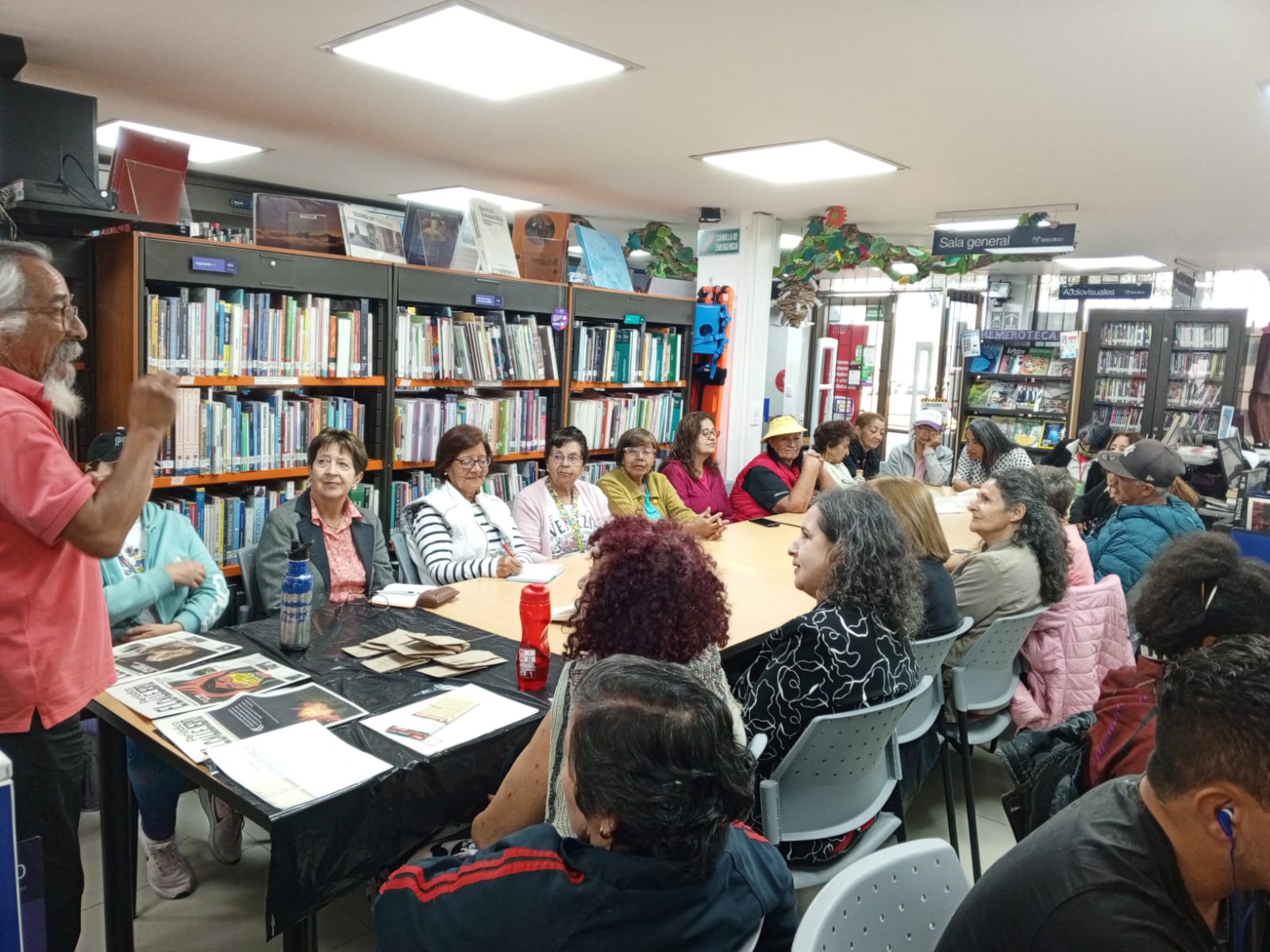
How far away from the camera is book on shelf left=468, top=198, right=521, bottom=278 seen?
5.17 meters

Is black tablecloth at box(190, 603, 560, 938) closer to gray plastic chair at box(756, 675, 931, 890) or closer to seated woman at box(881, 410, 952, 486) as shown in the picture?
gray plastic chair at box(756, 675, 931, 890)

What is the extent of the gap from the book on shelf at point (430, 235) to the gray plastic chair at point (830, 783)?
358cm

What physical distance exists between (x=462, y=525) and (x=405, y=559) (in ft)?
0.87

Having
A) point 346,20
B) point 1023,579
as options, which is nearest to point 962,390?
point 1023,579

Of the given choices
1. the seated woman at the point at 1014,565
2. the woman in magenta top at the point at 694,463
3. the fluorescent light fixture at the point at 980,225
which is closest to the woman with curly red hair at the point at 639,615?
the seated woman at the point at 1014,565

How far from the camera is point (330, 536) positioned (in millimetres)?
3324

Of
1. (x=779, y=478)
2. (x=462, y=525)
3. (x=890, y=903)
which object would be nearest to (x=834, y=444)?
(x=779, y=478)

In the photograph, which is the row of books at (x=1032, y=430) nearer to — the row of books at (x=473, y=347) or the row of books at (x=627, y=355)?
the row of books at (x=627, y=355)

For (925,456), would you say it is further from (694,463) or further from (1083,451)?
(694,463)

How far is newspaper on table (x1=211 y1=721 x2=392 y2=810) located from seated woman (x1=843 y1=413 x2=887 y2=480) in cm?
578

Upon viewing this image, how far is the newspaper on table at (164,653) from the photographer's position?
224 centimetres

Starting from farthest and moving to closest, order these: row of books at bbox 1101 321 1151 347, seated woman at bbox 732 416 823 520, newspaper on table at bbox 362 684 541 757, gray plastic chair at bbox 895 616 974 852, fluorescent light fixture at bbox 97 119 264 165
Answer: row of books at bbox 1101 321 1151 347
seated woman at bbox 732 416 823 520
fluorescent light fixture at bbox 97 119 264 165
gray plastic chair at bbox 895 616 974 852
newspaper on table at bbox 362 684 541 757

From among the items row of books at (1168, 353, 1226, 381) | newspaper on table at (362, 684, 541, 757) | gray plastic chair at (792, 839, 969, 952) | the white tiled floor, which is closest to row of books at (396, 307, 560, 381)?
the white tiled floor

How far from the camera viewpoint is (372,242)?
4.57 meters
